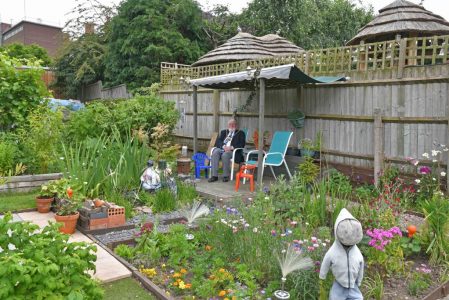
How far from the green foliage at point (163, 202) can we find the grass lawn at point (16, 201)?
1.71 m

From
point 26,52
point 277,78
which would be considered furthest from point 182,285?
point 26,52

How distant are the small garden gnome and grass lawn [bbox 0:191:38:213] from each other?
14.3 ft

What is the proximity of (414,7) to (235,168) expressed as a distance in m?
6.60

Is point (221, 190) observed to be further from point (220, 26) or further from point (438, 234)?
point (220, 26)

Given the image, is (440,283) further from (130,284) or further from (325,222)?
(130,284)

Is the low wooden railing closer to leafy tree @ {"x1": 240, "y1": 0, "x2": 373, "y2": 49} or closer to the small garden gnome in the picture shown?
the small garden gnome

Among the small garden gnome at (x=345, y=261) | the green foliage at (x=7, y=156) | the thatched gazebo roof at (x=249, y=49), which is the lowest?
the small garden gnome at (x=345, y=261)

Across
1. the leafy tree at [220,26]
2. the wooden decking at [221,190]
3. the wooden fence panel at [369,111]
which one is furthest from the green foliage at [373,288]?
the leafy tree at [220,26]

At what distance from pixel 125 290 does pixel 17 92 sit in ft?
18.7

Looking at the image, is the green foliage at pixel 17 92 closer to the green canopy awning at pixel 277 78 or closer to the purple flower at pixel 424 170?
the green canopy awning at pixel 277 78

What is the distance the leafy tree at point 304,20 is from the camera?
17.1m

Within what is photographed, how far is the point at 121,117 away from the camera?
28.6ft

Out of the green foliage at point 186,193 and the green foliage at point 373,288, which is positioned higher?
the green foliage at point 186,193

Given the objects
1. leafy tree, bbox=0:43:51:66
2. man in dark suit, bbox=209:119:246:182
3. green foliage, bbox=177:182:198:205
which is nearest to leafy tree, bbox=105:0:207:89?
leafy tree, bbox=0:43:51:66
